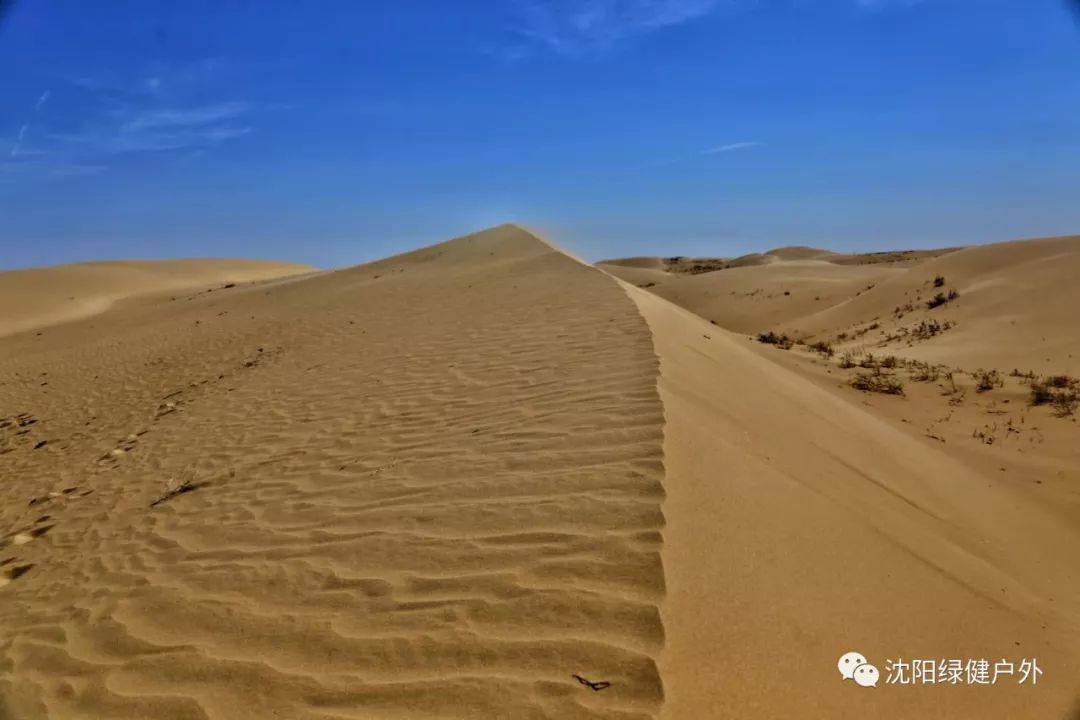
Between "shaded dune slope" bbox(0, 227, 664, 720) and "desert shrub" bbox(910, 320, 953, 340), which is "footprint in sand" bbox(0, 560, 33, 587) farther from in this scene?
"desert shrub" bbox(910, 320, 953, 340)

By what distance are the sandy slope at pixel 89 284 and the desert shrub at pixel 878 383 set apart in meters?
26.7

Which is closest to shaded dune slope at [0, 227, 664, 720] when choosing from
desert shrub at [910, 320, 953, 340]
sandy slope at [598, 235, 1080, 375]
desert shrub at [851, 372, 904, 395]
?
desert shrub at [851, 372, 904, 395]

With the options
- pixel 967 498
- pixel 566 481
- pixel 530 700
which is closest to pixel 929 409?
pixel 967 498

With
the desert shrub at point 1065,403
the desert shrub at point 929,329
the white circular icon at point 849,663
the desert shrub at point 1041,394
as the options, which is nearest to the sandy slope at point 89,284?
the white circular icon at point 849,663

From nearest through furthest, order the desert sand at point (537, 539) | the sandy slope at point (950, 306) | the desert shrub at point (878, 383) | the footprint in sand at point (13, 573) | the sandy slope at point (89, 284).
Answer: the desert sand at point (537, 539)
the footprint in sand at point (13, 573)
the desert shrub at point (878, 383)
the sandy slope at point (950, 306)
the sandy slope at point (89, 284)

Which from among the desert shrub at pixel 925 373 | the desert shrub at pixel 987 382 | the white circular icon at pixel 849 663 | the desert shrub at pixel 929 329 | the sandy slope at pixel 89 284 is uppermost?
the sandy slope at pixel 89 284

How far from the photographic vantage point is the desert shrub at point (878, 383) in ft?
30.5

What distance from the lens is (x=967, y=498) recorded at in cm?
537

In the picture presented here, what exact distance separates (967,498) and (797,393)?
2185mm

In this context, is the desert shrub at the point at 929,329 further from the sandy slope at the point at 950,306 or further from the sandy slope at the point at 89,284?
the sandy slope at the point at 89,284

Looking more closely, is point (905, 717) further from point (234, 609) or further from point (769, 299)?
point (769, 299)

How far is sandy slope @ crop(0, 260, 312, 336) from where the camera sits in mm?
26875

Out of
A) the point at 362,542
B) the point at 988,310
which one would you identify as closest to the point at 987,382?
the point at 988,310

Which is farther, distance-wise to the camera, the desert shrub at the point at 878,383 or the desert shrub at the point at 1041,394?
the desert shrub at the point at 878,383
